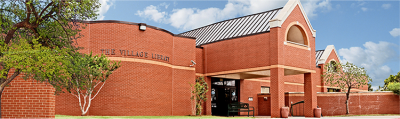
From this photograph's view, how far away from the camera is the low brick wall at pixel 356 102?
28.4 meters

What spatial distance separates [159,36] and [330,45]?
25776 millimetres

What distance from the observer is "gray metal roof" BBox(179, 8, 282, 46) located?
2531 centimetres

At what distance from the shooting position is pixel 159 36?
73.3 feet

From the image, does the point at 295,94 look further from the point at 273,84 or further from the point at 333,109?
the point at 273,84

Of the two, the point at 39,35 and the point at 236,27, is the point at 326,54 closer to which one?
the point at 236,27

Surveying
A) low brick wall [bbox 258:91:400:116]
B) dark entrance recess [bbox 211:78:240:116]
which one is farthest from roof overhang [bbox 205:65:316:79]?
low brick wall [bbox 258:91:400:116]

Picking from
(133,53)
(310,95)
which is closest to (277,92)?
(310,95)

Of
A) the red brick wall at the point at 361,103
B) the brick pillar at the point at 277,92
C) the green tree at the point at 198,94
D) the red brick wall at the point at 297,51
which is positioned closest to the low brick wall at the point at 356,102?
the red brick wall at the point at 361,103

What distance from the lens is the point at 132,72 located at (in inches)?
816

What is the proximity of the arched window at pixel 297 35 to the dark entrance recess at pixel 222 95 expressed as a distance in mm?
6461

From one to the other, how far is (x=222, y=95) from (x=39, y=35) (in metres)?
19.7

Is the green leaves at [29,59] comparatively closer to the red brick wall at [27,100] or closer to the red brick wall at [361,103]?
the red brick wall at [27,100]

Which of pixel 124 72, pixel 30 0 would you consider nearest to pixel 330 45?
pixel 124 72

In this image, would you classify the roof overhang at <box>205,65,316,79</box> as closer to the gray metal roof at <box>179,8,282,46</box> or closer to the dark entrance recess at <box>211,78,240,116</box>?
the dark entrance recess at <box>211,78,240,116</box>
